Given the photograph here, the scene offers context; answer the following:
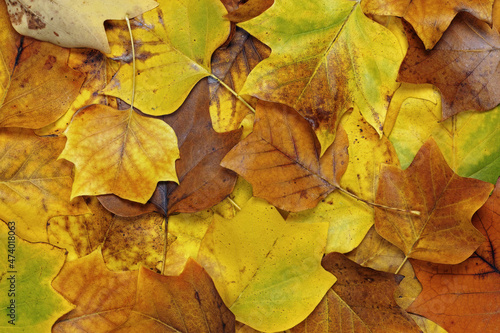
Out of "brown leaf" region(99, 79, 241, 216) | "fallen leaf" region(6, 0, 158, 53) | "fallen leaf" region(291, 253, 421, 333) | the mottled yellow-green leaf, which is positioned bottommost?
"fallen leaf" region(291, 253, 421, 333)

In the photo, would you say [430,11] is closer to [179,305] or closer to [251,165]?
[251,165]

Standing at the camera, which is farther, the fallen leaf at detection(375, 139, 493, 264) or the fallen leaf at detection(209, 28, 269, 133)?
the fallen leaf at detection(209, 28, 269, 133)

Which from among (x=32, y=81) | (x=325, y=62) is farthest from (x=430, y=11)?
(x=32, y=81)

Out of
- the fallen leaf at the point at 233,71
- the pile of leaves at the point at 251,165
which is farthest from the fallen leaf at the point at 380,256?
the fallen leaf at the point at 233,71

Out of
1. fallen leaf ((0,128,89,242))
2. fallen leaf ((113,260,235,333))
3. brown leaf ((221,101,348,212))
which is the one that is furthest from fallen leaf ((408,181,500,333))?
fallen leaf ((0,128,89,242))

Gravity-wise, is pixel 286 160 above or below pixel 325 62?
below

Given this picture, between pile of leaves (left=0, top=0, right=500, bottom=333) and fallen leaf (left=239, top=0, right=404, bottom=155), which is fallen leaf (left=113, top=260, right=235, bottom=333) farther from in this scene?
fallen leaf (left=239, top=0, right=404, bottom=155)
